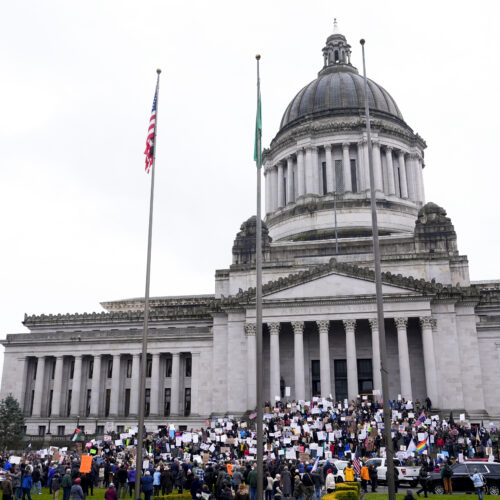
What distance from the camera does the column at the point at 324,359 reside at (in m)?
51.3

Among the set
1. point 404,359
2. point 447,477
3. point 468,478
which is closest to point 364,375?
point 404,359

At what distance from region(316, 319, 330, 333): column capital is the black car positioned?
2447 centimetres

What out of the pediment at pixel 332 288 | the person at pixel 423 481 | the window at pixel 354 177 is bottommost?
the person at pixel 423 481

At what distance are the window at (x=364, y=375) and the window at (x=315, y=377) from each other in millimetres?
3689

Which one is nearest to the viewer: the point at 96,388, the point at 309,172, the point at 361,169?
the point at 96,388

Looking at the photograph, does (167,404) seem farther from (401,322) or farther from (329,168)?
(329,168)

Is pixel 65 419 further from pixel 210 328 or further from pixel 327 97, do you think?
pixel 327 97

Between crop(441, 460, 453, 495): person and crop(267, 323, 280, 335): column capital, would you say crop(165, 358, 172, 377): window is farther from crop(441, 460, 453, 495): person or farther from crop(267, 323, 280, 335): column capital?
crop(441, 460, 453, 495): person

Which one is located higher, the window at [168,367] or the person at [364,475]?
the window at [168,367]

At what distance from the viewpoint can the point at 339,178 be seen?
246 feet

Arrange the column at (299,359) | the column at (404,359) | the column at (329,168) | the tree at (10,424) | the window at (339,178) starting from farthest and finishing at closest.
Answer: the window at (339,178) → the column at (329,168) → the tree at (10,424) → the column at (299,359) → the column at (404,359)

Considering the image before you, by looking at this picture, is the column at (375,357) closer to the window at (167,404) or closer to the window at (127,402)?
the window at (167,404)

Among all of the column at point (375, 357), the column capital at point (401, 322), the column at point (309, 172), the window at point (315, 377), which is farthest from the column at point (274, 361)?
the column at point (309, 172)

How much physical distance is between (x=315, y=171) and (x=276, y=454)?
4588cm
